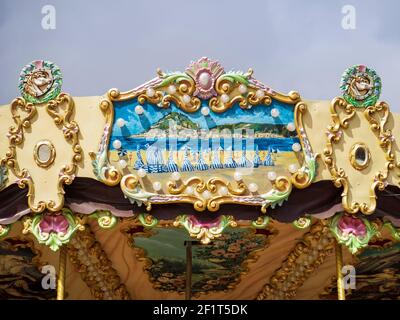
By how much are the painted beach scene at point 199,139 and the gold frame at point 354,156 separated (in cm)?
60

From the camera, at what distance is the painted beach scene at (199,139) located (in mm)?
9133

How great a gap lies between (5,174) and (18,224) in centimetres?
90

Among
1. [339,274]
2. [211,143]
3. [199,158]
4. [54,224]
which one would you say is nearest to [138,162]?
[199,158]

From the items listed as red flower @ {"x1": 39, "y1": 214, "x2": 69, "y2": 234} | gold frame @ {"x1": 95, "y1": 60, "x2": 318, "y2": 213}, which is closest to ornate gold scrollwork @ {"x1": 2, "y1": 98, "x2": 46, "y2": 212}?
red flower @ {"x1": 39, "y1": 214, "x2": 69, "y2": 234}

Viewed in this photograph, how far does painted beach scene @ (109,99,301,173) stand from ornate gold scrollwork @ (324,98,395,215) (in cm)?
39

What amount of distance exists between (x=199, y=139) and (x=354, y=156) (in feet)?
5.66

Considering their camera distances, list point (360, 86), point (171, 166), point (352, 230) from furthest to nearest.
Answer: point (360, 86) < point (352, 230) < point (171, 166)

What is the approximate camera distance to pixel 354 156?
930cm

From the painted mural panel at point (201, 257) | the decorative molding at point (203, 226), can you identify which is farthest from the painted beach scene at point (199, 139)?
the painted mural panel at point (201, 257)

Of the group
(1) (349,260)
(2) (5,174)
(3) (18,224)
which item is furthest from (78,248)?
(1) (349,260)

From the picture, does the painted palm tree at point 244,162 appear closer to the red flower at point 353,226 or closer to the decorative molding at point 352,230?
the decorative molding at point 352,230

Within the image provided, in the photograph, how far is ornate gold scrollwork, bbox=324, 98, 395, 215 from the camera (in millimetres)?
9219

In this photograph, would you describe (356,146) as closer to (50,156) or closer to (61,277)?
(50,156)
